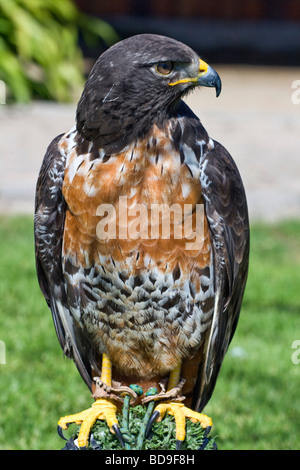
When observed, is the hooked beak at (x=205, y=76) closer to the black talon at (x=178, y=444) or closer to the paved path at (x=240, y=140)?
the black talon at (x=178, y=444)

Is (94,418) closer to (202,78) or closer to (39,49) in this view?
(202,78)

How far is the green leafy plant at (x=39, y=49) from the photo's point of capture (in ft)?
30.1

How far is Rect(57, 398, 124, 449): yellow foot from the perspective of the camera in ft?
7.68

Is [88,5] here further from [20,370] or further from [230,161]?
[230,161]

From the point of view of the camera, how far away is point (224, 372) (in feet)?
14.3

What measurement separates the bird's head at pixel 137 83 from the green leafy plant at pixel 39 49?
7.12 meters

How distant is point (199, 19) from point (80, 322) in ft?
48.3

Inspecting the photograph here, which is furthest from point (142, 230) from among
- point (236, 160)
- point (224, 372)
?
point (236, 160)

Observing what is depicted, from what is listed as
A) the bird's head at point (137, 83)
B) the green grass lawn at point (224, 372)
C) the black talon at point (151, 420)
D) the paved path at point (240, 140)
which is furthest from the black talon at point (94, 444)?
the paved path at point (240, 140)

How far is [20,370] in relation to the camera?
4230mm

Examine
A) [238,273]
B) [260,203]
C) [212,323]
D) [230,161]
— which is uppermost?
[260,203]

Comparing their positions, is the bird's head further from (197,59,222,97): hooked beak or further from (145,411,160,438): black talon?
(145,411,160,438): black talon

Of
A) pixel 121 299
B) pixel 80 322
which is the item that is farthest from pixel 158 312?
pixel 80 322

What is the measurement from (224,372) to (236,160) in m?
4.47
